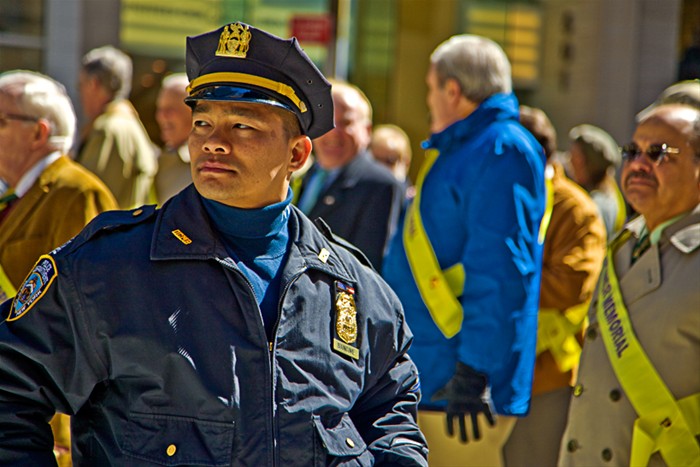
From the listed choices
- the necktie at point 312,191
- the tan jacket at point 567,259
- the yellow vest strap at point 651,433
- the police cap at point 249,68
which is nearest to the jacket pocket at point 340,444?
the police cap at point 249,68

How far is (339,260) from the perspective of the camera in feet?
9.20

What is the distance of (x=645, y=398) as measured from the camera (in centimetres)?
397

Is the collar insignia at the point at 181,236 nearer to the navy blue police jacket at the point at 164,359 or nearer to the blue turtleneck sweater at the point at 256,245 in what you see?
the navy blue police jacket at the point at 164,359

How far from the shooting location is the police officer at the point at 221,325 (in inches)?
93.7

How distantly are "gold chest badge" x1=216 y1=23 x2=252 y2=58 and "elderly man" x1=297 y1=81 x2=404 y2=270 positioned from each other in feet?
10.2

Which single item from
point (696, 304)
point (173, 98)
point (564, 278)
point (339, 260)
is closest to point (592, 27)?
point (173, 98)

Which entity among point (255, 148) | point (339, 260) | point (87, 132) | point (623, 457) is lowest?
point (623, 457)

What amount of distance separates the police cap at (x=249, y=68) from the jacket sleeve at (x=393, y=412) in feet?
2.14

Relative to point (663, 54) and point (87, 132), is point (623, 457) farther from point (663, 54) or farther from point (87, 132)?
point (663, 54)

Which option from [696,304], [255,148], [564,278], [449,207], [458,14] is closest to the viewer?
[255,148]

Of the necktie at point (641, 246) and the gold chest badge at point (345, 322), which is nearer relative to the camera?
the gold chest badge at point (345, 322)

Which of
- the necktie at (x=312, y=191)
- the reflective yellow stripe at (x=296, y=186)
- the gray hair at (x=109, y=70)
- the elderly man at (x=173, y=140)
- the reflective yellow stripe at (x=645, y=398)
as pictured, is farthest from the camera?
the gray hair at (x=109, y=70)

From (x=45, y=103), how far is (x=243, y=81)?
2213mm

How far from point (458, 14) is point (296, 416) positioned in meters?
12.1
